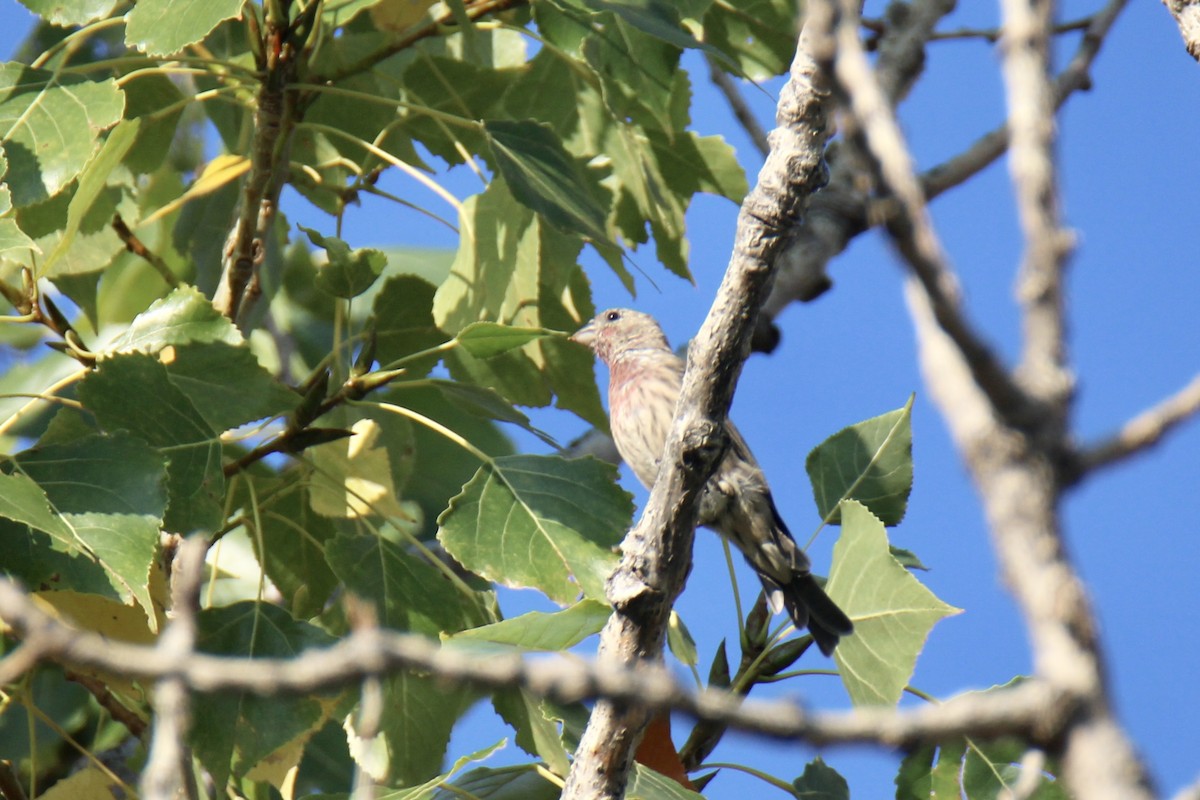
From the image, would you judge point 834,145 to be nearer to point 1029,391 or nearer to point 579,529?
point 579,529

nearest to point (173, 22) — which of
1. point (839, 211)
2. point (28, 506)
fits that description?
point (28, 506)

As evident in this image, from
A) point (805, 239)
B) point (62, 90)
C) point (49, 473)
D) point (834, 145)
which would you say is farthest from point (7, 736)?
point (834, 145)

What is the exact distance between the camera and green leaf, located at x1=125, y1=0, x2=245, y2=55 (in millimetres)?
3115

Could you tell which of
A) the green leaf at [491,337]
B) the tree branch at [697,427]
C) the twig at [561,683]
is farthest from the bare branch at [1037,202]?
the green leaf at [491,337]

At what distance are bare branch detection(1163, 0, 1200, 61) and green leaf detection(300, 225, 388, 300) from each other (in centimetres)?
193

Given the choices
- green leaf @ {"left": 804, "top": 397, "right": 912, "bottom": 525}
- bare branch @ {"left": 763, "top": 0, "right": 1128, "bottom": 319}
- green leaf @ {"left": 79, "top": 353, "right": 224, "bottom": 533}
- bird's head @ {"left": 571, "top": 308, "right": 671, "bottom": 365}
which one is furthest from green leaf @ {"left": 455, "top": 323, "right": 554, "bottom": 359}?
bird's head @ {"left": 571, "top": 308, "right": 671, "bottom": 365}

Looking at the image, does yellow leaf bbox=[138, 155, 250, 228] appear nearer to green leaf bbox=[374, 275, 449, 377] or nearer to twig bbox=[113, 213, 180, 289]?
twig bbox=[113, 213, 180, 289]

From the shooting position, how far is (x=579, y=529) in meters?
3.08

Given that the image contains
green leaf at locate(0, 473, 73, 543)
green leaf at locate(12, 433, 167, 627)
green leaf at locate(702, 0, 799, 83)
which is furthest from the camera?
green leaf at locate(702, 0, 799, 83)

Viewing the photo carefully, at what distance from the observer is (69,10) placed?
133 inches

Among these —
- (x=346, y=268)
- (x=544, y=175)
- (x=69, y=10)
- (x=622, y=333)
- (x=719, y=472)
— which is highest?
(x=622, y=333)

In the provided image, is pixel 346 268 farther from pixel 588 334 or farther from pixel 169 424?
pixel 588 334

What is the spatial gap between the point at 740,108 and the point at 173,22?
3130mm

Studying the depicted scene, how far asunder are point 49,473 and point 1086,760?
247 centimetres
